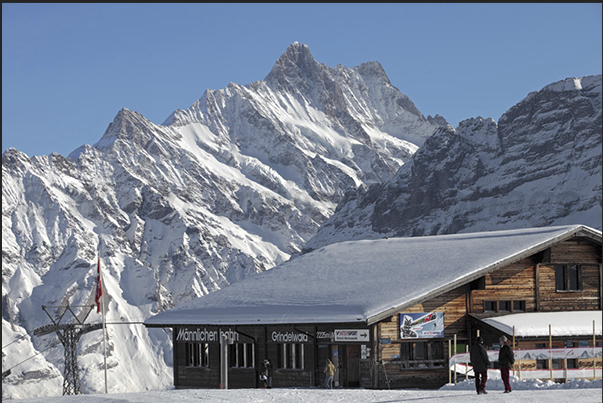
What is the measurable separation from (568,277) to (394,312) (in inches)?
392

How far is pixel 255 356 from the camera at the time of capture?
37312 millimetres

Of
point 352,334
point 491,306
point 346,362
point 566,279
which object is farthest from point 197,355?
point 566,279

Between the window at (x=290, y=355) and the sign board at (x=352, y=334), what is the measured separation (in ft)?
8.82

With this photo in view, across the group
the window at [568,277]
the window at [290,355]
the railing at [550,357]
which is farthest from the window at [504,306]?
the window at [290,355]

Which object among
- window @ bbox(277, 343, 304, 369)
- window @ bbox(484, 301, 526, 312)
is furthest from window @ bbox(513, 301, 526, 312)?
window @ bbox(277, 343, 304, 369)

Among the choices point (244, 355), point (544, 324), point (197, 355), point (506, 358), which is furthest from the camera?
point (197, 355)

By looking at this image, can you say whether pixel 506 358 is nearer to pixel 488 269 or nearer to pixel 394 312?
pixel 394 312

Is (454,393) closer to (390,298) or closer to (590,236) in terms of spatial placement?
(390,298)

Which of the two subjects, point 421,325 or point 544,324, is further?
point 544,324

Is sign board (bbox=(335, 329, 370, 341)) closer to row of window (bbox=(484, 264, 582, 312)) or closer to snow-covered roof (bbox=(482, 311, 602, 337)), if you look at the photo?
snow-covered roof (bbox=(482, 311, 602, 337))

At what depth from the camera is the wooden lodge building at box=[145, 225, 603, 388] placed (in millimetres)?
34406

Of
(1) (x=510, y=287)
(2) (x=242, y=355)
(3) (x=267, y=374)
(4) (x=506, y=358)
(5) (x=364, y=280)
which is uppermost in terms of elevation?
(5) (x=364, y=280)

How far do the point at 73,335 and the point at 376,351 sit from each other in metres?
31.0

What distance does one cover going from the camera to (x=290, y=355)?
1441 inches
